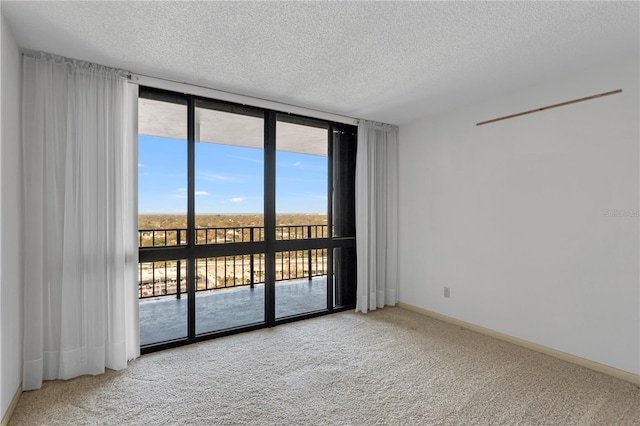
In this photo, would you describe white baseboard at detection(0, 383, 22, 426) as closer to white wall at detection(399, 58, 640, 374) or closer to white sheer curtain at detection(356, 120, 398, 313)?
white sheer curtain at detection(356, 120, 398, 313)

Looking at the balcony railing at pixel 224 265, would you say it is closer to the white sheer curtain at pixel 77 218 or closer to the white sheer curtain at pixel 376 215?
the white sheer curtain at pixel 376 215

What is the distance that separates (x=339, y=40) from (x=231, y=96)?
1438 mm

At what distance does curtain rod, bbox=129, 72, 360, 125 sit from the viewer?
286 centimetres

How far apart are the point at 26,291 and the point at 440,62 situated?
11.6 ft

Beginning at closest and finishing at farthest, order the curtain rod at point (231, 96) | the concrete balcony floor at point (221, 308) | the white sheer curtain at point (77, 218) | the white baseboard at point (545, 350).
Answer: the white sheer curtain at point (77, 218)
the white baseboard at point (545, 350)
the curtain rod at point (231, 96)
the concrete balcony floor at point (221, 308)

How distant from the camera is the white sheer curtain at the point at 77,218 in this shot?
7.85 ft

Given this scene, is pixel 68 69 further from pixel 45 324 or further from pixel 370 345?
→ pixel 370 345

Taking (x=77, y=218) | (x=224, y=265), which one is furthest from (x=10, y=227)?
(x=224, y=265)

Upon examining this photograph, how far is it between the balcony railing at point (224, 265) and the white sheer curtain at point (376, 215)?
55 cm

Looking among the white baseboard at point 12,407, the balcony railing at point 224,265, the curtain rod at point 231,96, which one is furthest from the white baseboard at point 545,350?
the white baseboard at point 12,407

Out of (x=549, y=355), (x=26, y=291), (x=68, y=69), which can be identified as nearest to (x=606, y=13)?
(x=549, y=355)

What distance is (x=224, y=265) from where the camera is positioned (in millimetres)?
4777

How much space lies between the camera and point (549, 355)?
2967mm

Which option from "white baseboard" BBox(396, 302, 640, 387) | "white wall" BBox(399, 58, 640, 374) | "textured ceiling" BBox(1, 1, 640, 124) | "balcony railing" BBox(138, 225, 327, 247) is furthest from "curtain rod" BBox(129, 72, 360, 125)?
"white baseboard" BBox(396, 302, 640, 387)
